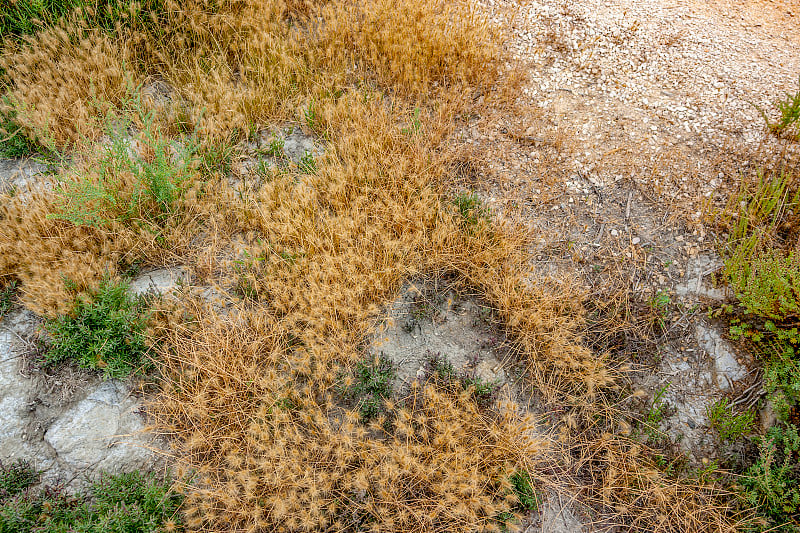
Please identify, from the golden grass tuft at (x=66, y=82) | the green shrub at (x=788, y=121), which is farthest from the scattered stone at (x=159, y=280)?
the green shrub at (x=788, y=121)

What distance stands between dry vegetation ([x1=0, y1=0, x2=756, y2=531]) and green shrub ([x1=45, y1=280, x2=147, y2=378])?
13cm

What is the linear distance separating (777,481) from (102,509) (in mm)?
3950

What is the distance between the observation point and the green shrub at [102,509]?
2.50 m

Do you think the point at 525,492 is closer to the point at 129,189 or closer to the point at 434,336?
the point at 434,336

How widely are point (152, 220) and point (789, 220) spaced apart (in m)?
5.03

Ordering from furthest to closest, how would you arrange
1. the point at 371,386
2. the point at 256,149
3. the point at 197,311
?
the point at 256,149
the point at 197,311
the point at 371,386

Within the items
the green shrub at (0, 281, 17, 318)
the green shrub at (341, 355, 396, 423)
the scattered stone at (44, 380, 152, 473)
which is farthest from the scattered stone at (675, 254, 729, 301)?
the green shrub at (0, 281, 17, 318)

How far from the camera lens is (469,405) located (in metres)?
2.96

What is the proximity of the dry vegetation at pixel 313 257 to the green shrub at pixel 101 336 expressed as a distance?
0.13m

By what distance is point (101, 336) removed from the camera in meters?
3.11

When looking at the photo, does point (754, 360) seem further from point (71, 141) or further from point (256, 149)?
point (71, 141)

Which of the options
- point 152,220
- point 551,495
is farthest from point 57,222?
point 551,495

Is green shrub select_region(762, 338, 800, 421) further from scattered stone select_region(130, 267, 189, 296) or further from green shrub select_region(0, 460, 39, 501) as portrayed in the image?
green shrub select_region(0, 460, 39, 501)

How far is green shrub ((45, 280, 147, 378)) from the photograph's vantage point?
306 centimetres
